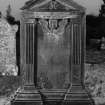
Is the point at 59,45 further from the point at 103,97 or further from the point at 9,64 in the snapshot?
the point at 9,64

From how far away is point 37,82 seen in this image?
7.37 m

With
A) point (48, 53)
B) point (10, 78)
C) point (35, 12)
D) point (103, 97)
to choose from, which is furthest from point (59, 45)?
point (10, 78)

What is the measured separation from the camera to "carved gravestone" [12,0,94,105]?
23.5 feet

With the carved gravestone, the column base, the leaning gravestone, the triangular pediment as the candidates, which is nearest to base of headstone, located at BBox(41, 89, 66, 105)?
the carved gravestone

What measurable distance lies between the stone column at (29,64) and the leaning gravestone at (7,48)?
3.87 m

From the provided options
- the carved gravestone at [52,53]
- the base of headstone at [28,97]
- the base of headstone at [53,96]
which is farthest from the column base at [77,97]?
the base of headstone at [28,97]

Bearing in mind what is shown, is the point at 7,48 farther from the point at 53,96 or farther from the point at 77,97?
the point at 77,97

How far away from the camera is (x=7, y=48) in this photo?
37.1 ft

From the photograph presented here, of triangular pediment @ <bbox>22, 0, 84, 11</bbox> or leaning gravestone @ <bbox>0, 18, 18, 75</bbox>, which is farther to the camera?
leaning gravestone @ <bbox>0, 18, 18, 75</bbox>

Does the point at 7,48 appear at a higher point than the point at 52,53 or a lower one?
lower

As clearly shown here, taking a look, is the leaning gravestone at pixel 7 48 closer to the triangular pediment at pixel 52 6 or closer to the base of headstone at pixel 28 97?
the triangular pediment at pixel 52 6

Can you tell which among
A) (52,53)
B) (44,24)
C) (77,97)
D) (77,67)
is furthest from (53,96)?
(44,24)

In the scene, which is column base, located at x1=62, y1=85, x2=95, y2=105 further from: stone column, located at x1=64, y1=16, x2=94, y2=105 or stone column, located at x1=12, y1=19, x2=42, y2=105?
stone column, located at x1=12, y1=19, x2=42, y2=105

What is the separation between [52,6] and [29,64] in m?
1.33
